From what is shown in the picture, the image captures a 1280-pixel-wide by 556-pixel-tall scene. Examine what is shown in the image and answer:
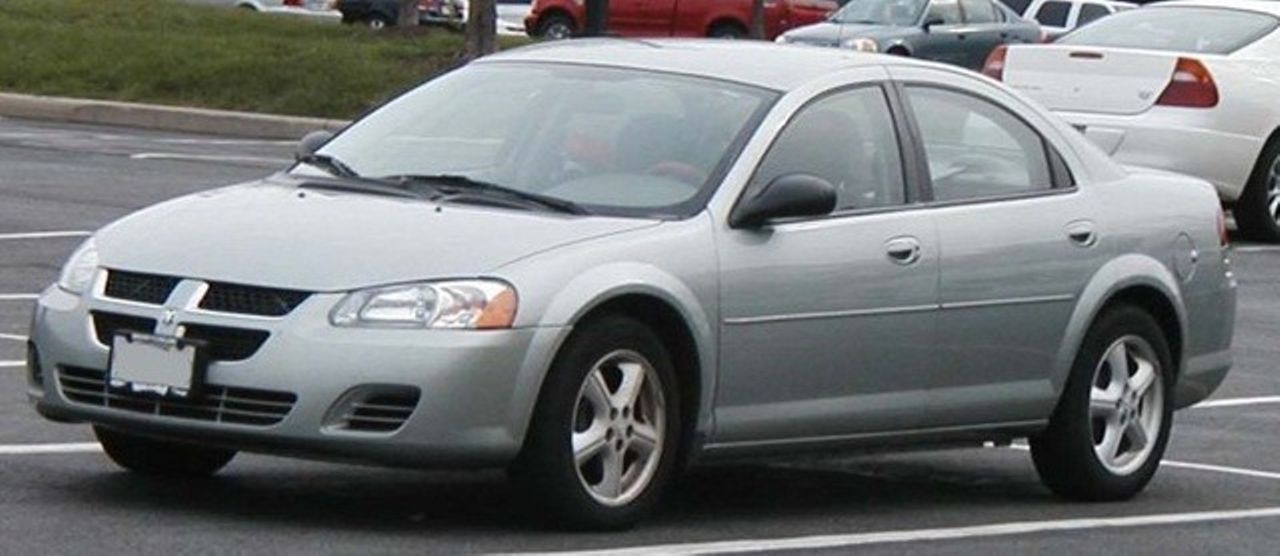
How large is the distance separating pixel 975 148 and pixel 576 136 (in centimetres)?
147

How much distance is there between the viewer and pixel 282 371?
26.7 feet

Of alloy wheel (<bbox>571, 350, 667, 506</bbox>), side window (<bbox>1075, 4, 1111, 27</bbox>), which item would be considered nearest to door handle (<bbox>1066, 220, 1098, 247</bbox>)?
alloy wheel (<bbox>571, 350, 667, 506</bbox>)

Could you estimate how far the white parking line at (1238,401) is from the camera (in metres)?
13.1

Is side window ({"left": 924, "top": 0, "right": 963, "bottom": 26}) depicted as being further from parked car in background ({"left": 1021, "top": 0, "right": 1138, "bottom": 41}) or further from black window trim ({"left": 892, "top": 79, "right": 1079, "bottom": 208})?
black window trim ({"left": 892, "top": 79, "right": 1079, "bottom": 208})

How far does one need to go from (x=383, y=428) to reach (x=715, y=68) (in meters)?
1.93

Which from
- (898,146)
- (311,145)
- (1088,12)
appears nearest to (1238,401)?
(898,146)

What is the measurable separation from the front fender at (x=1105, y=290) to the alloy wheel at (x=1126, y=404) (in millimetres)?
170

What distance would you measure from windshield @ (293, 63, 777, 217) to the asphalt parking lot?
93cm

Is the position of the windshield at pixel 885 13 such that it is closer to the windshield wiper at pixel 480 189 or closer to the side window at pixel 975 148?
the side window at pixel 975 148

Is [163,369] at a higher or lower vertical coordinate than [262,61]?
higher

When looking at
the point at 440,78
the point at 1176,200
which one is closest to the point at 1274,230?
the point at 1176,200

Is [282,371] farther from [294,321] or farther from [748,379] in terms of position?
[748,379]

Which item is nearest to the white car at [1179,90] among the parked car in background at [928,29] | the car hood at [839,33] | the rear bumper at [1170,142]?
the rear bumper at [1170,142]

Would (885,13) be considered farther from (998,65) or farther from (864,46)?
(864,46)
